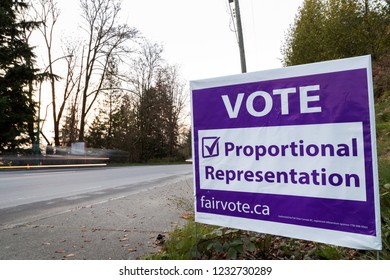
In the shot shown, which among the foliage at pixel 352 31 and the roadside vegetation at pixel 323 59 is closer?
the roadside vegetation at pixel 323 59

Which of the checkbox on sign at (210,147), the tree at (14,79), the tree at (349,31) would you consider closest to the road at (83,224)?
the checkbox on sign at (210,147)

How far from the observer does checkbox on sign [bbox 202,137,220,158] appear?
3.38 meters

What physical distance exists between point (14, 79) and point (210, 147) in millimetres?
27293

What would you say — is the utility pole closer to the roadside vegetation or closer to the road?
the roadside vegetation

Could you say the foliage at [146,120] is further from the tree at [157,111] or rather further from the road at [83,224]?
the road at [83,224]

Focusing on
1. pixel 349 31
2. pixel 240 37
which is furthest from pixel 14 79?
pixel 349 31

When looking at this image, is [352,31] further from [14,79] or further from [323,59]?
[14,79]

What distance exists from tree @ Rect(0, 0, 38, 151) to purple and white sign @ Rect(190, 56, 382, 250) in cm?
2559

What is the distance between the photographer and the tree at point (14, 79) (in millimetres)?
25781

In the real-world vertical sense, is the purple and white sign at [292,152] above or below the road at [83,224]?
above

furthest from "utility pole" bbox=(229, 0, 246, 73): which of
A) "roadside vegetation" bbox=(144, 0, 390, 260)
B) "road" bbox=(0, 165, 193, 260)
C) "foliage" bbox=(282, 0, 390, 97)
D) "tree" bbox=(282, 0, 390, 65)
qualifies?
"tree" bbox=(282, 0, 390, 65)

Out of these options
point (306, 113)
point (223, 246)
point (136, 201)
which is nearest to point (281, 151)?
point (306, 113)

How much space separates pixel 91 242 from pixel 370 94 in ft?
12.5

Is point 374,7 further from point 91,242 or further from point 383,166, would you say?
point 91,242
